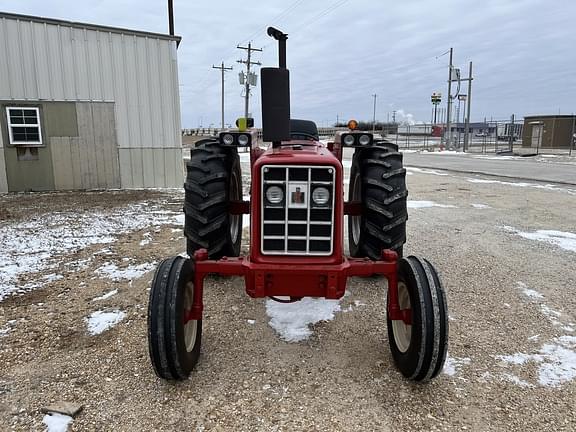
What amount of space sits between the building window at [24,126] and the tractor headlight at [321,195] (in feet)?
30.9

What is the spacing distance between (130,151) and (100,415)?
30.4 feet

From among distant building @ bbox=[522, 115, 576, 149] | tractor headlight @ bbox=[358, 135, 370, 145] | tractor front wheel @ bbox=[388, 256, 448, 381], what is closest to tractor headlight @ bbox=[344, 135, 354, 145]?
tractor headlight @ bbox=[358, 135, 370, 145]

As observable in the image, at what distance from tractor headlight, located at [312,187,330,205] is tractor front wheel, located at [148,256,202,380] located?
2.90 ft

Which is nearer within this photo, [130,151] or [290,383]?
[290,383]

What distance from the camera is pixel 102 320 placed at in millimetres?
3701

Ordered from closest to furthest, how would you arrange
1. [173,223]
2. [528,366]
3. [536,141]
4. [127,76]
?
[528,366]
[173,223]
[127,76]
[536,141]

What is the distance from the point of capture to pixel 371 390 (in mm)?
2756

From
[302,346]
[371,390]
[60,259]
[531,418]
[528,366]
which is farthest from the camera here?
[60,259]

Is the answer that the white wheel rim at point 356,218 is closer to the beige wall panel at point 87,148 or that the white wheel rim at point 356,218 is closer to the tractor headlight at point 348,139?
the tractor headlight at point 348,139

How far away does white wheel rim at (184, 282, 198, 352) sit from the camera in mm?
2910

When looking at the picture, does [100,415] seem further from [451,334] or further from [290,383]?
[451,334]

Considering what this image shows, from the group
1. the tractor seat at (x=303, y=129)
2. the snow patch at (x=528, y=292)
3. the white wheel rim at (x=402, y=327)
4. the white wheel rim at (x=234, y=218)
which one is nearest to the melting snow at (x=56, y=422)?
the white wheel rim at (x=402, y=327)

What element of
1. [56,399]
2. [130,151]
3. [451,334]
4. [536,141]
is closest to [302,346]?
[451,334]

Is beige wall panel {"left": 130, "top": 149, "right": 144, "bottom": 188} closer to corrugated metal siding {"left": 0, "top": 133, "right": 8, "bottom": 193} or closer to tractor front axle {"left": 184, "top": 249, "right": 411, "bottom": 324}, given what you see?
corrugated metal siding {"left": 0, "top": 133, "right": 8, "bottom": 193}
